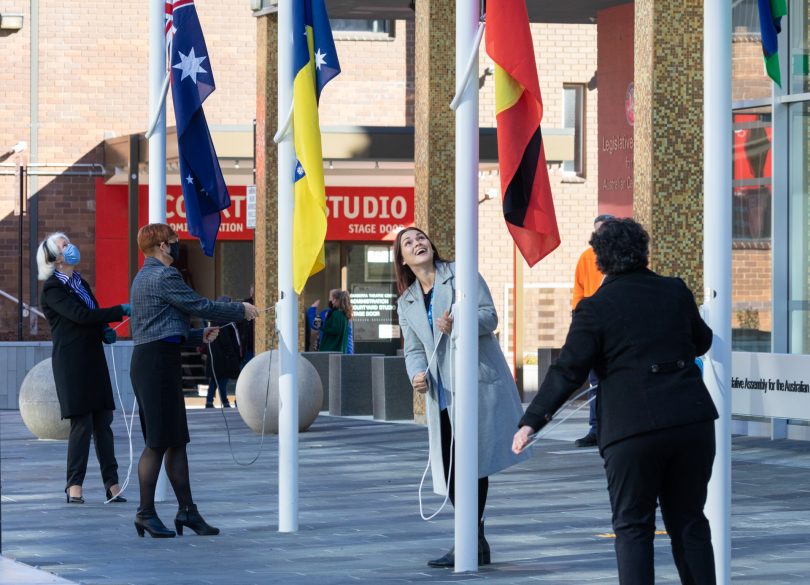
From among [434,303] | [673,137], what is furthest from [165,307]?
[673,137]

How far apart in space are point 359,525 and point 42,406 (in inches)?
309

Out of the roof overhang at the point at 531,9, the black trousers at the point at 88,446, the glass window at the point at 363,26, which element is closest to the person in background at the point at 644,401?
the black trousers at the point at 88,446

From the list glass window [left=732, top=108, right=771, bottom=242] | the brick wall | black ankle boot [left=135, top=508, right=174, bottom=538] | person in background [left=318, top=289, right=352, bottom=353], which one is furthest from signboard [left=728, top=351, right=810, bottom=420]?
the brick wall

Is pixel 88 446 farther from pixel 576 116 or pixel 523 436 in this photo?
pixel 576 116

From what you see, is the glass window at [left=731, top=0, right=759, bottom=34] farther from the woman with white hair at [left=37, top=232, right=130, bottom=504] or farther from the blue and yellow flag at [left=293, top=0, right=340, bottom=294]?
the woman with white hair at [left=37, top=232, right=130, bottom=504]

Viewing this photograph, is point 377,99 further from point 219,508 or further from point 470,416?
point 470,416

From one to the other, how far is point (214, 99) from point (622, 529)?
26.7 m

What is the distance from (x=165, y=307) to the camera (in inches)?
408

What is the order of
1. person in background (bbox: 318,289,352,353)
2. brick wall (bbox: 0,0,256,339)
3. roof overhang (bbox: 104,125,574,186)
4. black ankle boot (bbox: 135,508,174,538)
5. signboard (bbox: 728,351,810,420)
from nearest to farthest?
black ankle boot (bbox: 135,508,174,538) < signboard (bbox: 728,351,810,420) < person in background (bbox: 318,289,352,353) < roof overhang (bbox: 104,125,574,186) < brick wall (bbox: 0,0,256,339)

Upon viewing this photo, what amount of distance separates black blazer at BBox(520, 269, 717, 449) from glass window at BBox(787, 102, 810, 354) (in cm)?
1038

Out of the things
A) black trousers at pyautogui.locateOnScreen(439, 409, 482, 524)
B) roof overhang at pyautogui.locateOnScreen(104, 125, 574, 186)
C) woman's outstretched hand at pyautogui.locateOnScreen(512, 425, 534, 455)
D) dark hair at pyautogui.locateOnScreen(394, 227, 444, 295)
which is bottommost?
black trousers at pyautogui.locateOnScreen(439, 409, 482, 524)

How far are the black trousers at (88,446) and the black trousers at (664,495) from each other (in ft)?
20.8

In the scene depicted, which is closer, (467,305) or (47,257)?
(467,305)

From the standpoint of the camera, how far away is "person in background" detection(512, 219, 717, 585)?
650 centimetres
